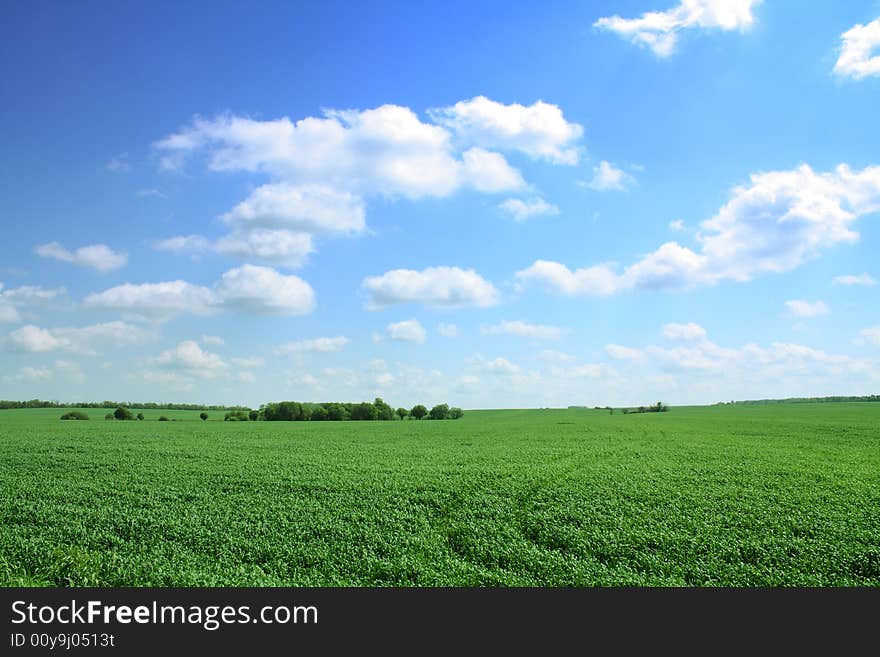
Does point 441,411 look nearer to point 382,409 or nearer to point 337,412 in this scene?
point 382,409

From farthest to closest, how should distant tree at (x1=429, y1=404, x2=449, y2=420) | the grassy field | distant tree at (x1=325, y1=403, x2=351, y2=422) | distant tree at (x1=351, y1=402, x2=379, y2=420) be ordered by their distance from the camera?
1. distant tree at (x1=429, y1=404, x2=449, y2=420)
2. distant tree at (x1=351, y1=402, x2=379, y2=420)
3. distant tree at (x1=325, y1=403, x2=351, y2=422)
4. the grassy field

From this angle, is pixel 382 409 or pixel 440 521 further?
pixel 382 409

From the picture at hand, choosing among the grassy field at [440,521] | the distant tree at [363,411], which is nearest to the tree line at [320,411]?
the distant tree at [363,411]

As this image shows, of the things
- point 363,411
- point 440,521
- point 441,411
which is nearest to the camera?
point 440,521

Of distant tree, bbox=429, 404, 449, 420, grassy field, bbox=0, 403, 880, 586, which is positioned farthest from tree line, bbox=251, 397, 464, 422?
grassy field, bbox=0, 403, 880, 586

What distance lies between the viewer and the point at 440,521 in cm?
1197

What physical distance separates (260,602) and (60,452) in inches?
876

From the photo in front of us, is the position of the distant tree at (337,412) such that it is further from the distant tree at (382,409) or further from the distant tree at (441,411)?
the distant tree at (441,411)

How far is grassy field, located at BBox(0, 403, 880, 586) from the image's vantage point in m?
9.17

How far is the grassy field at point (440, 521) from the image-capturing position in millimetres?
9172

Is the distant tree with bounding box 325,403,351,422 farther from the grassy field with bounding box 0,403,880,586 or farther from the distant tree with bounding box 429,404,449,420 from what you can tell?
the grassy field with bounding box 0,403,880,586

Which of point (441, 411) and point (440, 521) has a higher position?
point (440, 521)

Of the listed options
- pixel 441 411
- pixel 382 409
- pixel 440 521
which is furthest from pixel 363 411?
pixel 440 521

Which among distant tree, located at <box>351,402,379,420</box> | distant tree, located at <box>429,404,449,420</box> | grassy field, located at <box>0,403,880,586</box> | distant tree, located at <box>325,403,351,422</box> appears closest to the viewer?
grassy field, located at <box>0,403,880,586</box>
